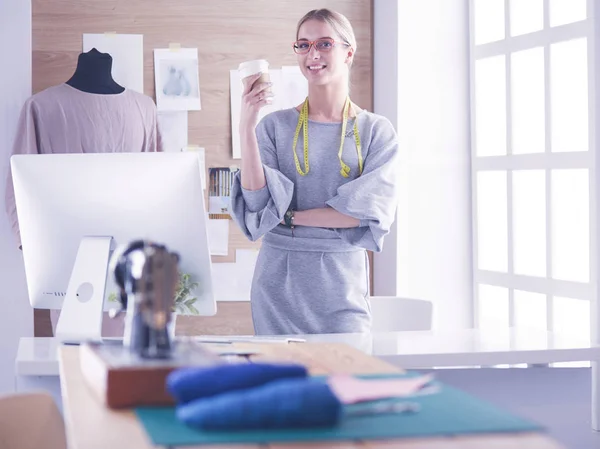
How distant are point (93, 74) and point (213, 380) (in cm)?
275

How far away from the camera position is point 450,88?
3799mm

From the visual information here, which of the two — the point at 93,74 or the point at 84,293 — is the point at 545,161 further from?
the point at 84,293

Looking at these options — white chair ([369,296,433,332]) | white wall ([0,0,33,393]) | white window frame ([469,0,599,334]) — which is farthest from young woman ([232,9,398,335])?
white wall ([0,0,33,393])

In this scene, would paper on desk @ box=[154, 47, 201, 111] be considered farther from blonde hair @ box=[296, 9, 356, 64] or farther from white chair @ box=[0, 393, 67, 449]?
white chair @ box=[0, 393, 67, 449]

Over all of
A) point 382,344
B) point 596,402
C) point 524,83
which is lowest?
point 596,402

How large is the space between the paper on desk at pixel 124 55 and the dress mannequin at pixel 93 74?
0.26m

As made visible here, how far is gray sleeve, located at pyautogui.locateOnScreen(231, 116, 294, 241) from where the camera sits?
2.48 metres

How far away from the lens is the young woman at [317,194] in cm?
247

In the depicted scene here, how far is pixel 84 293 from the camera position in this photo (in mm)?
2041

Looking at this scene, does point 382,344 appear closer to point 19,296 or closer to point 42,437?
point 42,437

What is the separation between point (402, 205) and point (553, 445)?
9.45ft

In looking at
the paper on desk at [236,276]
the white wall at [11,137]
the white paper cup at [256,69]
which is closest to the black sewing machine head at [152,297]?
the white paper cup at [256,69]

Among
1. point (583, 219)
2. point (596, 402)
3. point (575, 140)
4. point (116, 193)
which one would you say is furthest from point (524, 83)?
point (116, 193)

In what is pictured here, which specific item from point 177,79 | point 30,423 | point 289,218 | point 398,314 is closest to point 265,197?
point 289,218
